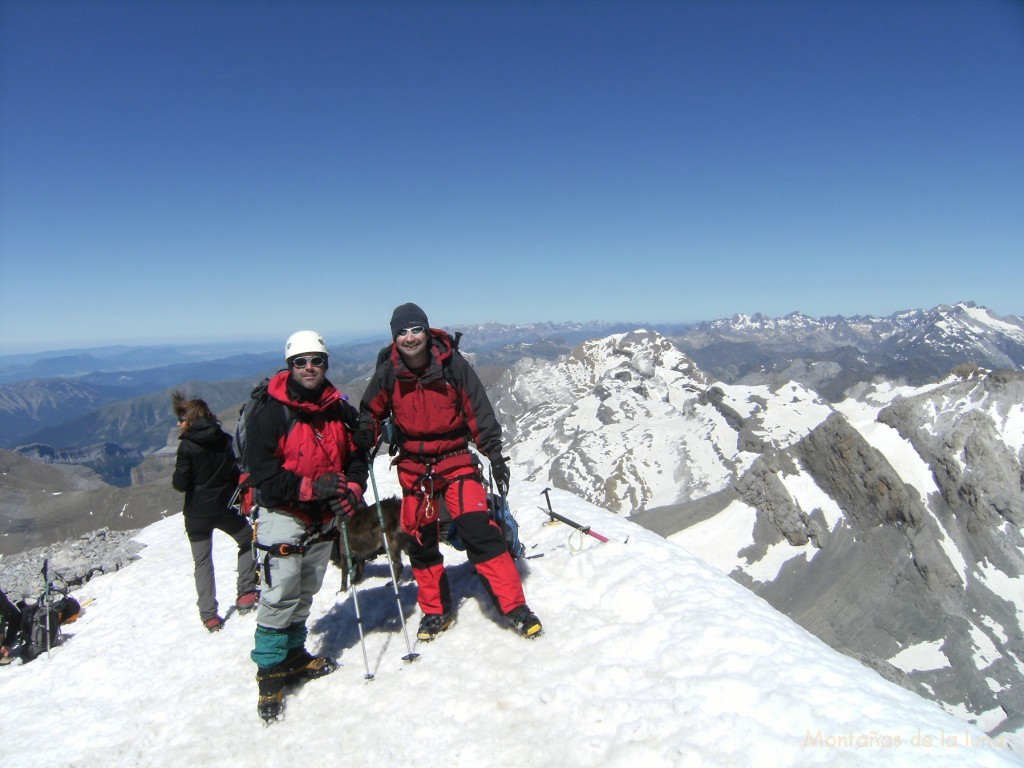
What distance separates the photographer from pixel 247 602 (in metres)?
9.33

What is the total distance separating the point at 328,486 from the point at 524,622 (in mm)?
3326

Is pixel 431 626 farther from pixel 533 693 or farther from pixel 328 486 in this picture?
pixel 328 486

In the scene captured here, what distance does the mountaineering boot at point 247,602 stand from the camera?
30.4 ft

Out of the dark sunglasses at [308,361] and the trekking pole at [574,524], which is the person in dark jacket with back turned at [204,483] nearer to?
the dark sunglasses at [308,361]

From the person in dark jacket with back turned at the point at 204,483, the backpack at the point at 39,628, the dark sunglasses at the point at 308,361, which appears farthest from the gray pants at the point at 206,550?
the dark sunglasses at the point at 308,361

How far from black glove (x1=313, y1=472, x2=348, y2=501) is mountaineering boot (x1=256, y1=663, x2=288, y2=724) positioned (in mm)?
2193

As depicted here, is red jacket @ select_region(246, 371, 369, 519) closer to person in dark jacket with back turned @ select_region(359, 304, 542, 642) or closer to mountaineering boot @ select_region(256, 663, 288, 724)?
person in dark jacket with back turned @ select_region(359, 304, 542, 642)

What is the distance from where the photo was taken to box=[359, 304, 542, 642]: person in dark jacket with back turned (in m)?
7.24

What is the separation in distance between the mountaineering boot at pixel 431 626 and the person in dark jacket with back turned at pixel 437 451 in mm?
14

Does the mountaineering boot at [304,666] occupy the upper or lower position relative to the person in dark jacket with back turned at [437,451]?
lower

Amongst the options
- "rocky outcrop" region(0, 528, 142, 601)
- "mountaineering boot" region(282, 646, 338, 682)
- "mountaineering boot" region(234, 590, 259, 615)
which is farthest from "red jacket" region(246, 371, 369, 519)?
"rocky outcrop" region(0, 528, 142, 601)

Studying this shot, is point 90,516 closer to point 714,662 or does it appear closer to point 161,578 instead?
point 161,578

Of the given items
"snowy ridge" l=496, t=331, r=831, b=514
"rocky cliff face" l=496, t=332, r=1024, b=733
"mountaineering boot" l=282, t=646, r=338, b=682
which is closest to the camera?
"mountaineering boot" l=282, t=646, r=338, b=682

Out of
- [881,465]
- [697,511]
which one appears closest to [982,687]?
[881,465]
